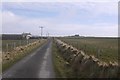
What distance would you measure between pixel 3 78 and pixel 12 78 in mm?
548

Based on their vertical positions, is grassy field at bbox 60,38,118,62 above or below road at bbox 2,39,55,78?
above

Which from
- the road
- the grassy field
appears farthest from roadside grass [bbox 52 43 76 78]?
the grassy field

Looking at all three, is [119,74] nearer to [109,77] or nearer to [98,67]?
[109,77]

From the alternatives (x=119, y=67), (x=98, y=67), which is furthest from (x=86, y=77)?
(x=119, y=67)

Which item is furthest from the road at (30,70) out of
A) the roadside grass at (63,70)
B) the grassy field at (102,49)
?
the grassy field at (102,49)

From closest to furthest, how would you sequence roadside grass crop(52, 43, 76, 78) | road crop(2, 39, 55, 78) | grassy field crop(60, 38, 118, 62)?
road crop(2, 39, 55, 78) → roadside grass crop(52, 43, 76, 78) → grassy field crop(60, 38, 118, 62)

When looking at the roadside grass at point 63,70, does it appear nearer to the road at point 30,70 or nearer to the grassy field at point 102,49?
the road at point 30,70

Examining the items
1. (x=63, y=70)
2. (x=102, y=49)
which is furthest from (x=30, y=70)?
(x=102, y=49)

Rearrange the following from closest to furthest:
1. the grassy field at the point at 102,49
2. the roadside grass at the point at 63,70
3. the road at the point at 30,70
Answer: the road at the point at 30,70 → the roadside grass at the point at 63,70 → the grassy field at the point at 102,49

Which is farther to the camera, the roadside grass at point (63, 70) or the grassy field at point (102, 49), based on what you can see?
the grassy field at point (102, 49)

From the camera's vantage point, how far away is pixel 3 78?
18578mm

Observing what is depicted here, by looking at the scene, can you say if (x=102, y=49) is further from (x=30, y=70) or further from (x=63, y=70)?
(x=30, y=70)

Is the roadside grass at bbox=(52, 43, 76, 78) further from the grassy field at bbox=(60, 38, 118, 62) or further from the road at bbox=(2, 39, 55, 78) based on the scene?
the grassy field at bbox=(60, 38, 118, 62)

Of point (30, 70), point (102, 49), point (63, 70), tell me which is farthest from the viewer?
point (102, 49)
